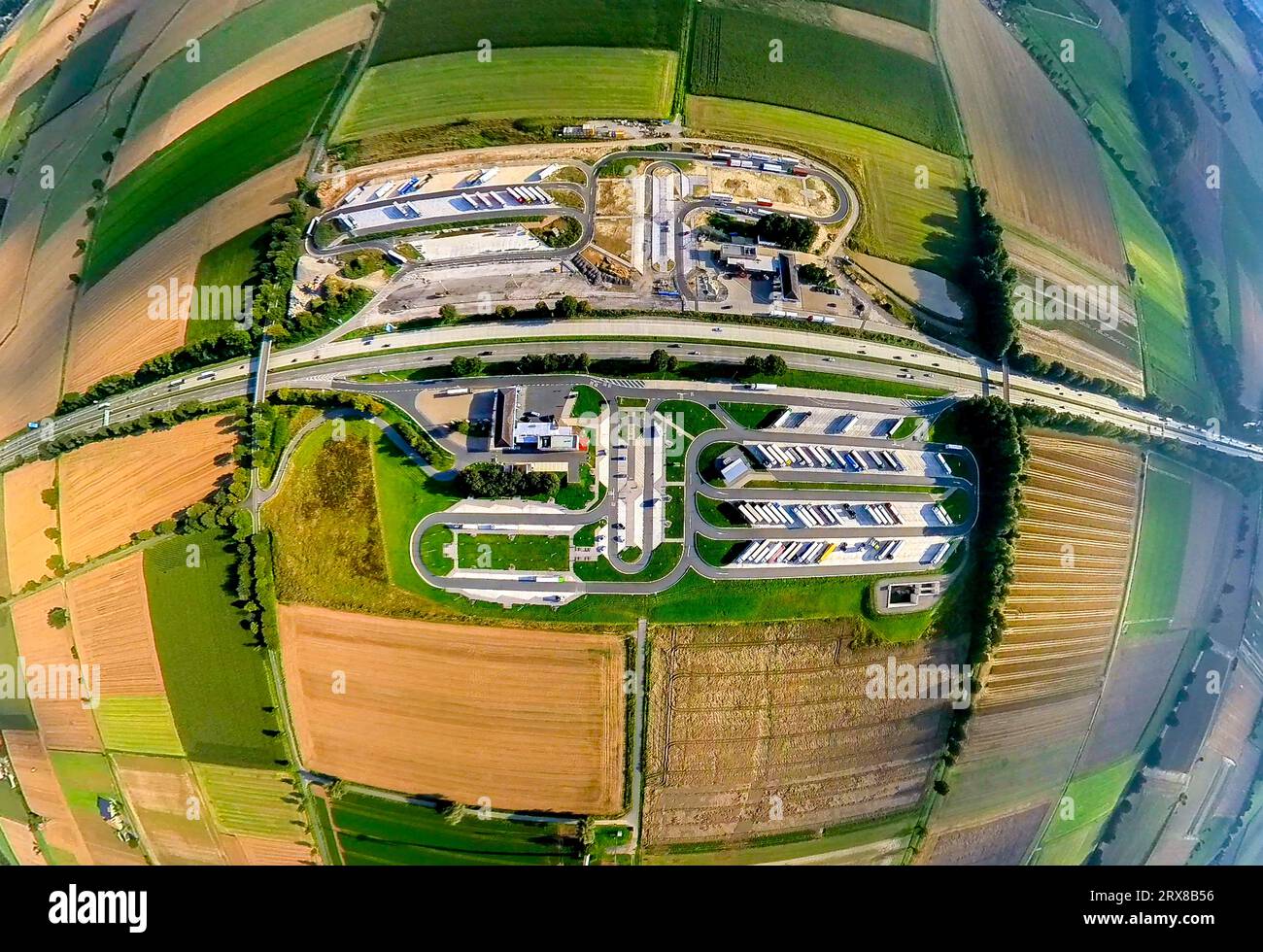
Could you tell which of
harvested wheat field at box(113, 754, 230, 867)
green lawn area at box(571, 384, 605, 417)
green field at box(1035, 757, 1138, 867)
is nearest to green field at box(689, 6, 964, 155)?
green lawn area at box(571, 384, 605, 417)

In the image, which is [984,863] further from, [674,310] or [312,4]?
[312,4]

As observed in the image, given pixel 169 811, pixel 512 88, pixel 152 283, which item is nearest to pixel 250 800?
pixel 169 811

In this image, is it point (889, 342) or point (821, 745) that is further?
point (889, 342)

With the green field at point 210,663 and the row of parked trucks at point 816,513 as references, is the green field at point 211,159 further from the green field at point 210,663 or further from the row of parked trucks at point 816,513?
the row of parked trucks at point 816,513

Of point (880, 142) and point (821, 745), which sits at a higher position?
point (880, 142)

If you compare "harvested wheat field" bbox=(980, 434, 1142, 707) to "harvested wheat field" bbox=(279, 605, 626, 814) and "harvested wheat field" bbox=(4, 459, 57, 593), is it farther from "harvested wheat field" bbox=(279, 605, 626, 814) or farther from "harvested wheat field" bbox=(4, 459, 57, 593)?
"harvested wheat field" bbox=(4, 459, 57, 593)
